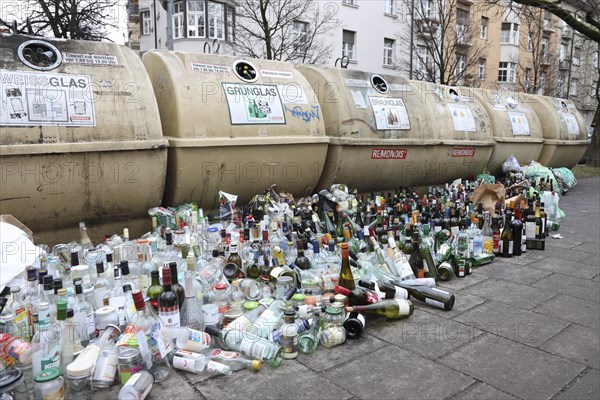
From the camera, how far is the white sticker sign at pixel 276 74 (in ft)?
19.8

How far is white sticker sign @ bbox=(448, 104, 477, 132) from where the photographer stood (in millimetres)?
8344

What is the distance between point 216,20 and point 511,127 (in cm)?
1678

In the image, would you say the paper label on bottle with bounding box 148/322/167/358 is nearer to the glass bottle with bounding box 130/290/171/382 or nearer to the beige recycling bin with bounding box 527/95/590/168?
the glass bottle with bounding box 130/290/171/382

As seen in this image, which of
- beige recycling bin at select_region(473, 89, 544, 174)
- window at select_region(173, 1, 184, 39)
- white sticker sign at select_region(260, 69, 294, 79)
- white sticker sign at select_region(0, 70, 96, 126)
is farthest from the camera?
window at select_region(173, 1, 184, 39)

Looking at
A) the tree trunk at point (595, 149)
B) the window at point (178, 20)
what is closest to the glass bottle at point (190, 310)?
the tree trunk at point (595, 149)

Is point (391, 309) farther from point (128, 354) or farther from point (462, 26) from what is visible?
point (462, 26)

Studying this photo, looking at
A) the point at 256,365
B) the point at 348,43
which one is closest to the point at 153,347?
the point at 256,365

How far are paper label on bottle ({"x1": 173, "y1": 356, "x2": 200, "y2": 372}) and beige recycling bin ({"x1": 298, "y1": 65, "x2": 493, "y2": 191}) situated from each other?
426 cm

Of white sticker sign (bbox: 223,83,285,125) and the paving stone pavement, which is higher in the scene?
white sticker sign (bbox: 223,83,285,125)

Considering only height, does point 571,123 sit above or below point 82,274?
above

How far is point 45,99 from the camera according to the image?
4418mm

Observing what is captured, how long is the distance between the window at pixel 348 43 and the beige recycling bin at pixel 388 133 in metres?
18.4

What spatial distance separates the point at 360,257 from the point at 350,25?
23742mm

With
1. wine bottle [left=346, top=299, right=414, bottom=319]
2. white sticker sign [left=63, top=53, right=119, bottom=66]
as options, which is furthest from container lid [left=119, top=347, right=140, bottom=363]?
white sticker sign [left=63, top=53, right=119, bottom=66]
